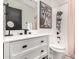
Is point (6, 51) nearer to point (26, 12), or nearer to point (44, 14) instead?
point (26, 12)

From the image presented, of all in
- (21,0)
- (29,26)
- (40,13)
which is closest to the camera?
(21,0)

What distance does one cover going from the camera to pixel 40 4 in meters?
2.60

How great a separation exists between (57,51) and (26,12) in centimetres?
158

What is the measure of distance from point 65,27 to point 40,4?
120 centimetres

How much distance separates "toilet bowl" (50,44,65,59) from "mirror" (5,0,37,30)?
978 millimetres

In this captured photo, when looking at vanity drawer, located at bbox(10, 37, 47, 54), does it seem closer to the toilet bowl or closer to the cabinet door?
the cabinet door

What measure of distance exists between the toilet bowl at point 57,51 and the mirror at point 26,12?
0.98 metres

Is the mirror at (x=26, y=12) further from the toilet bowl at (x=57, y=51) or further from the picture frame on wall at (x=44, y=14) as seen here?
the toilet bowl at (x=57, y=51)

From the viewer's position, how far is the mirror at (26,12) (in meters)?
1.67

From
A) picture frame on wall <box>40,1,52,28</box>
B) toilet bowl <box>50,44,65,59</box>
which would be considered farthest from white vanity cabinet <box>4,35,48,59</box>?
toilet bowl <box>50,44,65,59</box>

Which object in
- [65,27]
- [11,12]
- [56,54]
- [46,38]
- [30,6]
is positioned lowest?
[56,54]

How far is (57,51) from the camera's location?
2.93 metres
